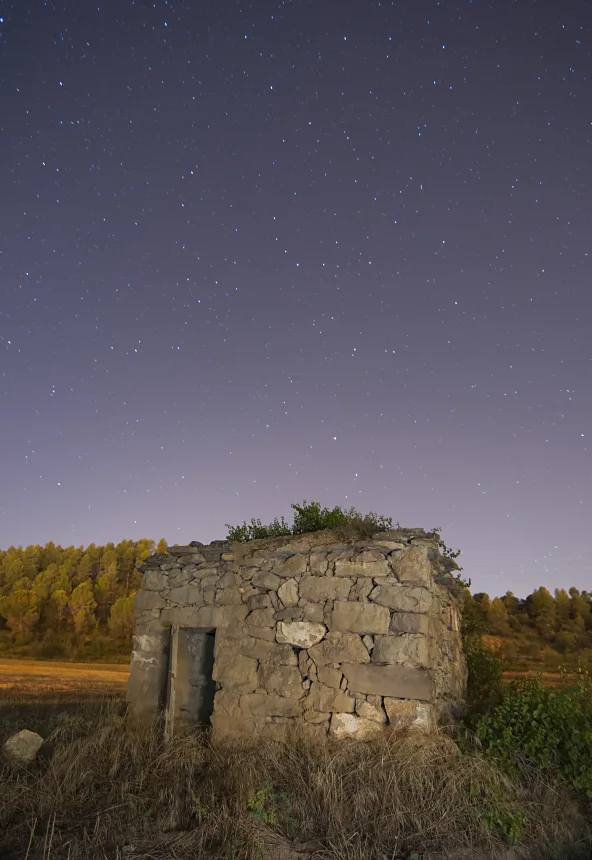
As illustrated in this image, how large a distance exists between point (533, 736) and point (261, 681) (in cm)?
341

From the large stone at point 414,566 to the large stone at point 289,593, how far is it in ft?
4.73

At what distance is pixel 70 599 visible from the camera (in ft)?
121

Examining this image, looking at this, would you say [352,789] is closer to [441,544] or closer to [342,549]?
[342,549]

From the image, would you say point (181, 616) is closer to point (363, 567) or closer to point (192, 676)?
point (192, 676)

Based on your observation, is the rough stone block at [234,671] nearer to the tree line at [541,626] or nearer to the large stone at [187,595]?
the large stone at [187,595]

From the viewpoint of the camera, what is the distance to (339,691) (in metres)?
7.05

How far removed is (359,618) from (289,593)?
1.06 metres

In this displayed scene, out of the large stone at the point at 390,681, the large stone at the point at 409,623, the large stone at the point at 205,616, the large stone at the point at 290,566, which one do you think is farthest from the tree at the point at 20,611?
the large stone at the point at 409,623

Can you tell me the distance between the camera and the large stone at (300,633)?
7383mm

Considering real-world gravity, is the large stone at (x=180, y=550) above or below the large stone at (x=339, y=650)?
above

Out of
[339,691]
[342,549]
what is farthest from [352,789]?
[342,549]

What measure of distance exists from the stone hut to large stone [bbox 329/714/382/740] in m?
0.01

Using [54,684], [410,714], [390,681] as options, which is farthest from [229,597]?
[54,684]

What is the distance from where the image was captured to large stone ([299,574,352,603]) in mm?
7414
